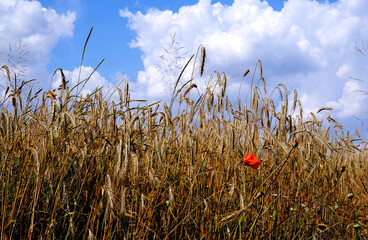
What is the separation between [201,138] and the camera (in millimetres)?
2658

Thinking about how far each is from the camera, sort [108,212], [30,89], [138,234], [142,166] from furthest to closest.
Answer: [30,89] < [142,166] < [138,234] < [108,212]

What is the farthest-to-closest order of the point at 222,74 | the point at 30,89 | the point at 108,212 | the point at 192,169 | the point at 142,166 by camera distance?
1. the point at 30,89
2. the point at 222,74
3. the point at 142,166
4. the point at 192,169
5. the point at 108,212

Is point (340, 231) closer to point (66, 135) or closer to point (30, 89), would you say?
point (66, 135)

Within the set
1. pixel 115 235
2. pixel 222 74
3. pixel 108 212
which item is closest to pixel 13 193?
pixel 115 235

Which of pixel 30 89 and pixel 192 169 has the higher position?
pixel 30 89

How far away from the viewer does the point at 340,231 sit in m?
2.31

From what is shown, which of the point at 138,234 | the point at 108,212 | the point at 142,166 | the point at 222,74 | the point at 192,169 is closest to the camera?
the point at 108,212

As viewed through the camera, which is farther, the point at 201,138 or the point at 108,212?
the point at 201,138

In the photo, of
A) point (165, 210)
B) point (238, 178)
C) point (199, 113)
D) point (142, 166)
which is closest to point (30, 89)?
point (142, 166)

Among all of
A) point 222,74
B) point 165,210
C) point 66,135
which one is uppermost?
point 222,74

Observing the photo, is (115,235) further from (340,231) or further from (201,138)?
(340,231)

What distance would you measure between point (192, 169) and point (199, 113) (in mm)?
719

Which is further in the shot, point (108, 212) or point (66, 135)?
point (66, 135)

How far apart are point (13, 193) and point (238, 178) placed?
1338 mm
